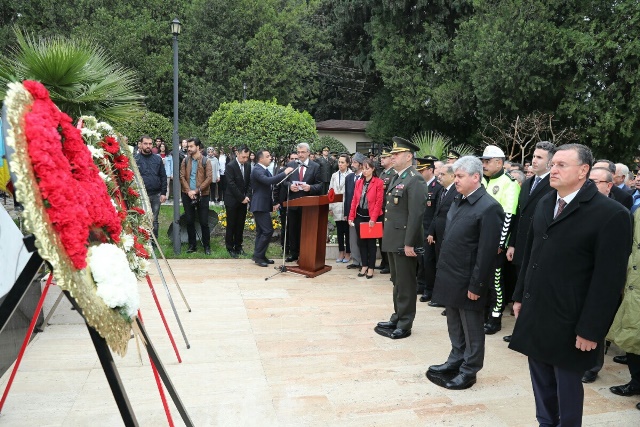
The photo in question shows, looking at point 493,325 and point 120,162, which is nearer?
point 120,162

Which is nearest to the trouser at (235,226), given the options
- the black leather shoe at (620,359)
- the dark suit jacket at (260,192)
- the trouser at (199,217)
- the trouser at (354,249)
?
the trouser at (199,217)

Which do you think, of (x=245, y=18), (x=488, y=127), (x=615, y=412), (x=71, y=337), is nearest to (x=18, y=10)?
(x=245, y=18)

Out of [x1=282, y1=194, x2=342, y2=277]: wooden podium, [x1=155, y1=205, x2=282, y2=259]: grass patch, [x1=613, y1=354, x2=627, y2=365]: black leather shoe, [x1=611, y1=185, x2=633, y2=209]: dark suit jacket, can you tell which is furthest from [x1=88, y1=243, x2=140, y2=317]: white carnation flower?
[x1=155, y1=205, x2=282, y2=259]: grass patch

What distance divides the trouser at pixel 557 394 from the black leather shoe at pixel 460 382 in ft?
3.14

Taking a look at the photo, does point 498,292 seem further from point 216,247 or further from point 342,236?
point 216,247

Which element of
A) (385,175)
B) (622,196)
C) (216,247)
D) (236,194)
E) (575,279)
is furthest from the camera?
(216,247)

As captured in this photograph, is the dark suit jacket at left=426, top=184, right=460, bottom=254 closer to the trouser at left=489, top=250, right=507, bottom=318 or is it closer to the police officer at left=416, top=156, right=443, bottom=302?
the police officer at left=416, top=156, right=443, bottom=302

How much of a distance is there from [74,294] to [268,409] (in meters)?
2.04

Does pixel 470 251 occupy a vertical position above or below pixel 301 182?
above

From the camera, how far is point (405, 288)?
525 centimetres

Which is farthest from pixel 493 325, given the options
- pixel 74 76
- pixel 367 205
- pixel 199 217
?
pixel 199 217

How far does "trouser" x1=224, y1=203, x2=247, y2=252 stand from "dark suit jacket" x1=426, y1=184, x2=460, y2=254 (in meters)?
3.66

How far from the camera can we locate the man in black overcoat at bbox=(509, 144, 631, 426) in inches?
110

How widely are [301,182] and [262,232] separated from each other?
1046 millimetres
